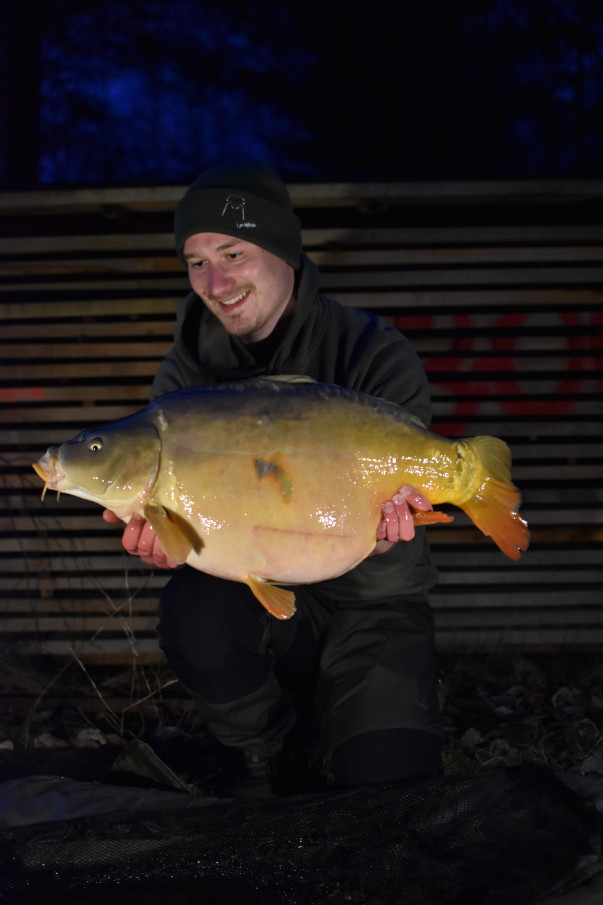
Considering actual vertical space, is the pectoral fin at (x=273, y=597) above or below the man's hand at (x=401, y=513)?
below

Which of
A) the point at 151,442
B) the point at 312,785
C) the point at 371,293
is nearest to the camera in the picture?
the point at 151,442

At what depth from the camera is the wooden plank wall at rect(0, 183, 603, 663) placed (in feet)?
13.9

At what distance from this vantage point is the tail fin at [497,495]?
2.21 meters

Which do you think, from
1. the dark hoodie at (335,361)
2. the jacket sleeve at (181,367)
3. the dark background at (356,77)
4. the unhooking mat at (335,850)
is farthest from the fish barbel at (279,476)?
the dark background at (356,77)

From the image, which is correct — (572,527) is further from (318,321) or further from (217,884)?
(217,884)

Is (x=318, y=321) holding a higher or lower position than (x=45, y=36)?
lower

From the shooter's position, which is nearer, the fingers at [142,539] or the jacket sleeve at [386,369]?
the fingers at [142,539]

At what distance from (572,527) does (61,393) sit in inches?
119

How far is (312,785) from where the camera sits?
2.78 meters

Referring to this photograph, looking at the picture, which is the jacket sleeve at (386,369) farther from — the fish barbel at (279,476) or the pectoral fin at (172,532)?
the pectoral fin at (172,532)

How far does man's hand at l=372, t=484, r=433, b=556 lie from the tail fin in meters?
0.17

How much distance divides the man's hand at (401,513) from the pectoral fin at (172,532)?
0.56m

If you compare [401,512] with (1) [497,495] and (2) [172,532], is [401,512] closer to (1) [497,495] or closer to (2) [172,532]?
(1) [497,495]

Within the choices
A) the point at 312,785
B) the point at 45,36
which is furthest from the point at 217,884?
the point at 45,36
